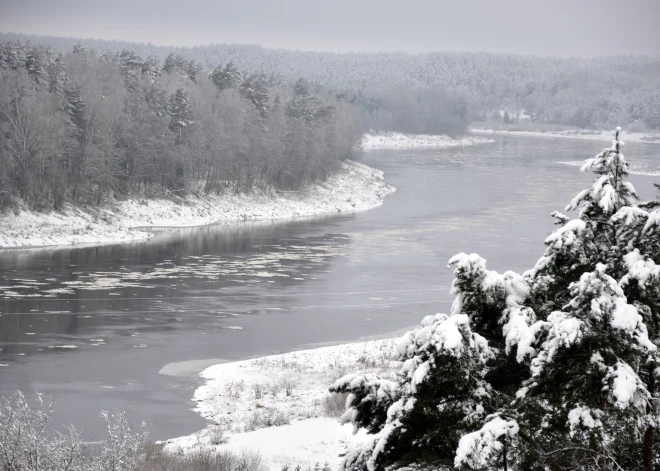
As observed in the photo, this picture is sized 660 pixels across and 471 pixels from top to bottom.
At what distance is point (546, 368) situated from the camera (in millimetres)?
6133

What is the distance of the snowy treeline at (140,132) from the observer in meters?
49.8

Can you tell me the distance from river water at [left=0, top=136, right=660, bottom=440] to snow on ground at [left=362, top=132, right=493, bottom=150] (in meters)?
70.3

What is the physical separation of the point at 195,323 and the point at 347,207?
121 feet

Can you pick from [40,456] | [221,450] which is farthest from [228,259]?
[40,456]

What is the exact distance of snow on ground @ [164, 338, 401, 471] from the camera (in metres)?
14.1

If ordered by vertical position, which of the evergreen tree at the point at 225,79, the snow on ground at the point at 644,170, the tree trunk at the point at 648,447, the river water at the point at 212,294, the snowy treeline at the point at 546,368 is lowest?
the river water at the point at 212,294

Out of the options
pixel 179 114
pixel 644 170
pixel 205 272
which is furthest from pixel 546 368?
pixel 644 170

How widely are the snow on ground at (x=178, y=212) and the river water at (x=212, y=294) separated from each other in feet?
7.24

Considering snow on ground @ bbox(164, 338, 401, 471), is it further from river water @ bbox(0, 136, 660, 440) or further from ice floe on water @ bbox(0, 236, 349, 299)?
ice floe on water @ bbox(0, 236, 349, 299)

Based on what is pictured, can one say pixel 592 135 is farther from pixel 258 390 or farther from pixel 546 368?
pixel 546 368

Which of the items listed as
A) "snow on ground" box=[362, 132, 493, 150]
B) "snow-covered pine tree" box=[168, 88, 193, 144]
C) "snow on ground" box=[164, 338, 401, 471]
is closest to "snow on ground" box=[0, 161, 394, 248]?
"snow-covered pine tree" box=[168, 88, 193, 144]

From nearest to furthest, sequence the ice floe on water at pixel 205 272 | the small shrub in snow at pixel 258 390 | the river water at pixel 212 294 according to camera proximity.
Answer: the small shrub in snow at pixel 258 390, the river water at pixel 212 294, the ice floe on water at pixel 205 272

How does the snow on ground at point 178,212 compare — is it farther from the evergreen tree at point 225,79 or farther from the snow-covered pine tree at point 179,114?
the evergreen tree at point 225,79

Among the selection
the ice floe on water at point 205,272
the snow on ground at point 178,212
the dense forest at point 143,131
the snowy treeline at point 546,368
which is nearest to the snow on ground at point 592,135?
the dense forest at point 143,131
